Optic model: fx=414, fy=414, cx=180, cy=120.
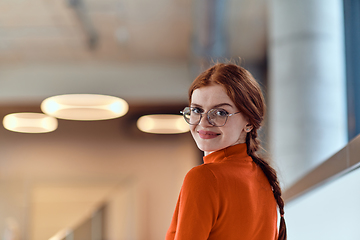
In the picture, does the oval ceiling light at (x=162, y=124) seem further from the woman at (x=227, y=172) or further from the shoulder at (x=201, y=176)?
the shoulder at (x=201, y=176)

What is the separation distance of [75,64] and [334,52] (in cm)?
426

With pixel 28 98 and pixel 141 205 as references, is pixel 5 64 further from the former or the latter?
pixel 141 205

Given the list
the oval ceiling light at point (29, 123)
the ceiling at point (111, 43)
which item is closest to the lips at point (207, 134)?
the ceiling at point (111, 43)

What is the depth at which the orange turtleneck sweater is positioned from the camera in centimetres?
70

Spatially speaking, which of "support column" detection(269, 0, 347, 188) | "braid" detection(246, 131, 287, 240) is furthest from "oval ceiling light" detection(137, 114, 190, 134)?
"braid" detection(246, 131, 287, 240)

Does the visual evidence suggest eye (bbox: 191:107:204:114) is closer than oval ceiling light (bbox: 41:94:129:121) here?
Yes

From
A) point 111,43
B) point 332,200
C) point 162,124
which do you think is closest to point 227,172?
point 332,200

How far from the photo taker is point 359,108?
152cm

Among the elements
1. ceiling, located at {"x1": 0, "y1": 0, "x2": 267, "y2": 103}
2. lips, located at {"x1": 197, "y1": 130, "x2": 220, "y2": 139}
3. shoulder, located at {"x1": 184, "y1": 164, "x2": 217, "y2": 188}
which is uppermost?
ceiling, located at {"x1": 0, "y1": 0, "x2": 267, "y2": 103}

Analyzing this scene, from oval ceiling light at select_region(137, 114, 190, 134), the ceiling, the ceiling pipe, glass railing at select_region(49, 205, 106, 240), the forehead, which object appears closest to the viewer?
the forehead

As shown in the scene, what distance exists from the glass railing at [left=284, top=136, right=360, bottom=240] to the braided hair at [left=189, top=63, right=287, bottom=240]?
29 cm

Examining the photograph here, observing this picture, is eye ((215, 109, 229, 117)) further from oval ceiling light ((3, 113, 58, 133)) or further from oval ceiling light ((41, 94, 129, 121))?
oval ceiling light ((3, 113, 58, 133))

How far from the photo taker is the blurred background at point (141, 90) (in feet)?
9.69

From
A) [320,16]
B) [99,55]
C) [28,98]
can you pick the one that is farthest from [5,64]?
[320,16]
